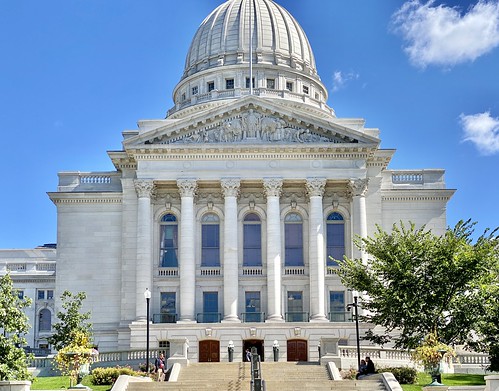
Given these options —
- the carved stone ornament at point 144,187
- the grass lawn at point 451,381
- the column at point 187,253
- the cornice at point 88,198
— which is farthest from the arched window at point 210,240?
the grass lawn at point 451,381

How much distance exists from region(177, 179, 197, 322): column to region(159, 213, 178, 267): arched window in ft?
6.26

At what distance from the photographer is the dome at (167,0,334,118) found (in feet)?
284

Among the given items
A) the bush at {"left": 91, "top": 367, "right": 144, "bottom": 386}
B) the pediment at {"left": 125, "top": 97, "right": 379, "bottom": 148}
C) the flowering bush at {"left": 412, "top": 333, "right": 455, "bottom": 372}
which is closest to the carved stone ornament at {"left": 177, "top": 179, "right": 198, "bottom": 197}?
the pediment at {"left": 125, "top": 97, "right": 379, "bottom": 148}

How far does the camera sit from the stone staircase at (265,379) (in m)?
40.3

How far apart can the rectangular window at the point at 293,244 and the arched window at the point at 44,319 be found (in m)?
52.8

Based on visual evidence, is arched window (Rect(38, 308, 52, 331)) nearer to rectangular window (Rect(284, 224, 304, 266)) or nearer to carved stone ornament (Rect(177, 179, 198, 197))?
carved stone ornament (Rect(177, 179, 198, 197))

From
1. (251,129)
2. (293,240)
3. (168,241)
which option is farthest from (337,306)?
(251,129)

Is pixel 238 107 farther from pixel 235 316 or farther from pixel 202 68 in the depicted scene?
pixel 202 68

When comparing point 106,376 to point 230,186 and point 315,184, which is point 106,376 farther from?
point 315,184

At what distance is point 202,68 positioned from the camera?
90.9 meters

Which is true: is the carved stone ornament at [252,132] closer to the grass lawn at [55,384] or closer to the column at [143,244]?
the column at [143,244]

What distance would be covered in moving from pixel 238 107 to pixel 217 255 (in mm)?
11381

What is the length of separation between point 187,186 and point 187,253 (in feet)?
16.5

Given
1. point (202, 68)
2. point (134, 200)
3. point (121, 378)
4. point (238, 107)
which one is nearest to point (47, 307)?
point (202, 68)
